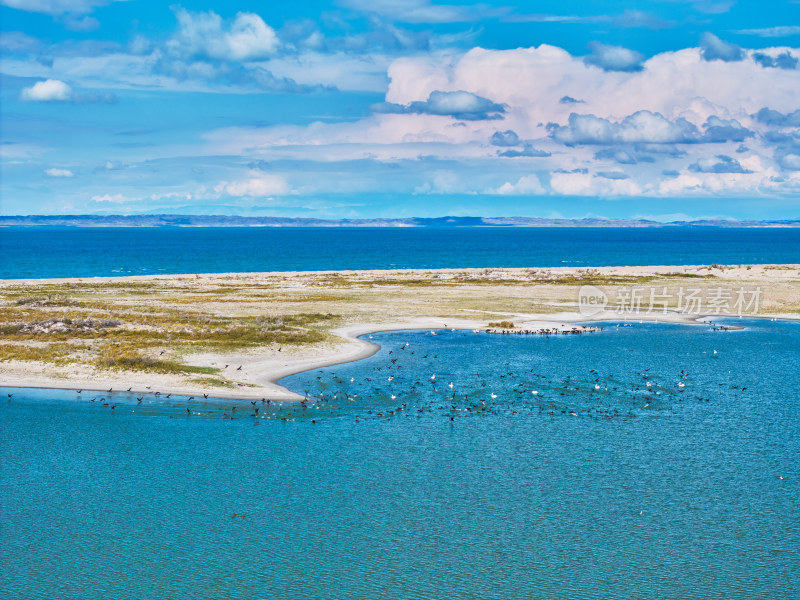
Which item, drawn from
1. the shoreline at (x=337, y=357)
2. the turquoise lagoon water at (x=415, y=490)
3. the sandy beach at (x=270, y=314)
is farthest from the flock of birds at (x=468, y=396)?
the sandy beach at (x=270, y=314)

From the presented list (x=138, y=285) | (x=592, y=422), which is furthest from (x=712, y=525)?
(x=138, y=285)

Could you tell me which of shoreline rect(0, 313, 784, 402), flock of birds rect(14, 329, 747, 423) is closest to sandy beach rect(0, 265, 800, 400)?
shoreline rect(0, 313, 784, 402)

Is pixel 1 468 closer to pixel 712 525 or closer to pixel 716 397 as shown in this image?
pixel 712 525

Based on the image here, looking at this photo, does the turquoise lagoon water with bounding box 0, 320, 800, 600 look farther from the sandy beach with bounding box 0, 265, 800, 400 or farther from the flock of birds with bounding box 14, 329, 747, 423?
the sandy beach with bounding box 0, 265, 800, 400

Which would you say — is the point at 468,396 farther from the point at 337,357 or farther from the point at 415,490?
the point at 415,490

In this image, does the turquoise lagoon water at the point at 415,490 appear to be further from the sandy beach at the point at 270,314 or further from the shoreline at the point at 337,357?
the sandy beach at the point at 270,314
